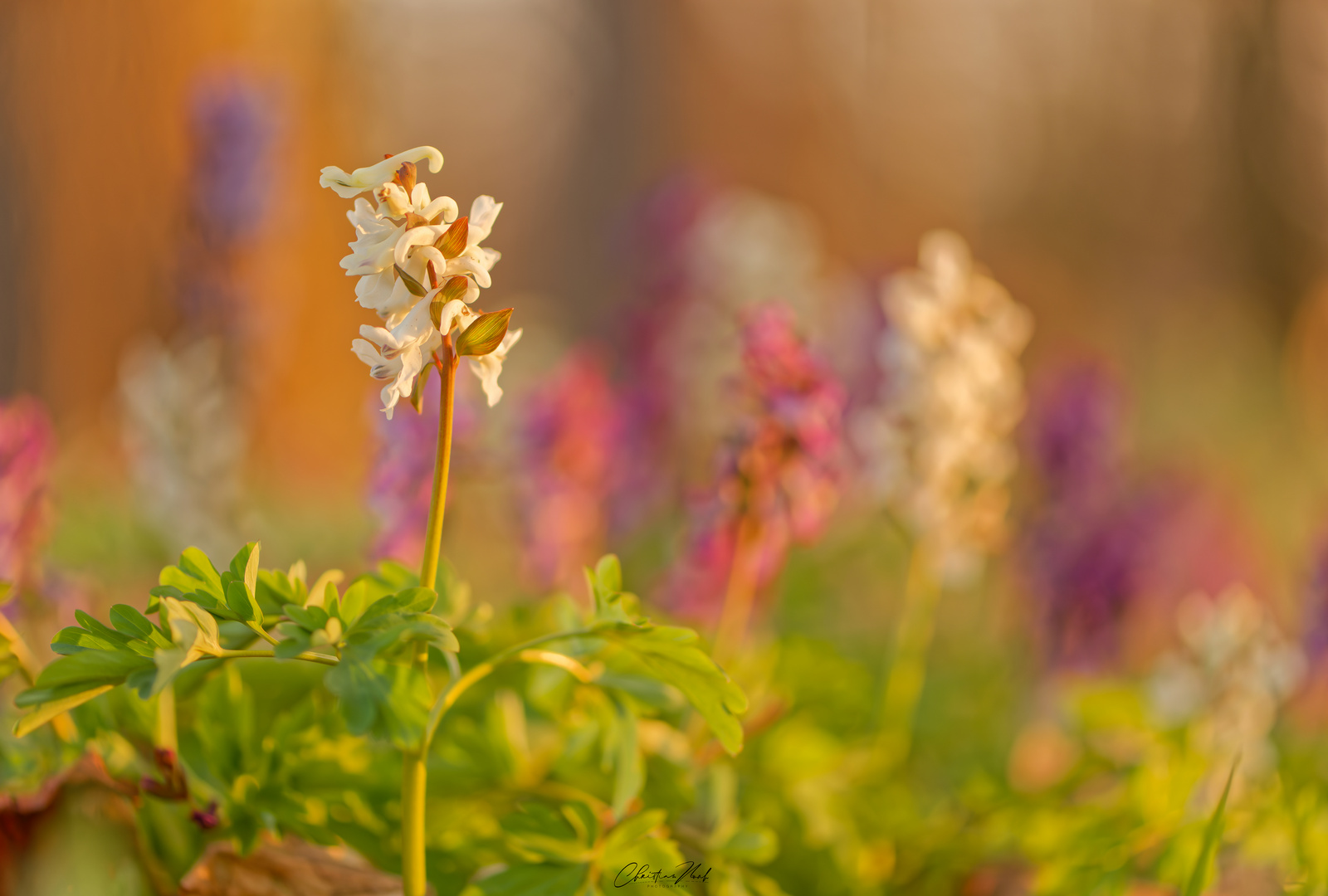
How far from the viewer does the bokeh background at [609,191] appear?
10.8 feet

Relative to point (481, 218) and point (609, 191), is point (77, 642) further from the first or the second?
point (609, 191)

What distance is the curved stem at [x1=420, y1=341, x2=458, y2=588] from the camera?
887mm

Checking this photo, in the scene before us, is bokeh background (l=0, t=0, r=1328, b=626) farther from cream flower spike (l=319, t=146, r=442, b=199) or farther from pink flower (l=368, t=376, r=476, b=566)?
cream flower spike (l=319, t=146, r=442, b=199)

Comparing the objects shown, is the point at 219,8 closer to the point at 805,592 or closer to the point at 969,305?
the point at 805,592

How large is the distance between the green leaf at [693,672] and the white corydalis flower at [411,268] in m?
0.28

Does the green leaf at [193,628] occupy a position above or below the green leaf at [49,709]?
above

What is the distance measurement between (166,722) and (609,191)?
1163cm

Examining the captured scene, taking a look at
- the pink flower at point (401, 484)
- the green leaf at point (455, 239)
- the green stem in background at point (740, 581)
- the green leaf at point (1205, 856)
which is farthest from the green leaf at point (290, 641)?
the green leaf at point (1205, 856)

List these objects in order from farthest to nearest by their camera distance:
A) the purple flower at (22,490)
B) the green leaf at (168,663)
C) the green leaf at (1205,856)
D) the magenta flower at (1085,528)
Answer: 1. the magenta flower at (1085,528)
2. the purple flower at (22,490)
3. the green leaf at (1205,856)
4. the green leaf at (168,663)

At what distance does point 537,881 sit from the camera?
3.26ft

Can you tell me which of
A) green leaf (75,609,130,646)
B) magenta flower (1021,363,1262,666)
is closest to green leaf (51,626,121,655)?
green leaf (75,609,130,646)

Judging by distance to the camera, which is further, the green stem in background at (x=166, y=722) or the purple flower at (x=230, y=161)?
the purple flower at (x=230, y=161)

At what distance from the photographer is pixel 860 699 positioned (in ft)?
6.17

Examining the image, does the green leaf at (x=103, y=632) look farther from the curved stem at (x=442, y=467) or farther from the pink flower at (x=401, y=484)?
the pink flower at (x=401, y=484)
